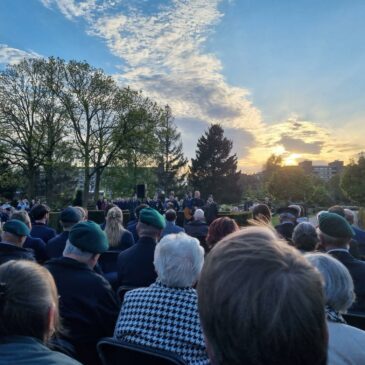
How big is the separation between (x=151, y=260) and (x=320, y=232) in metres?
1.94

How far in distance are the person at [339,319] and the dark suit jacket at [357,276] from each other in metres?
1.55

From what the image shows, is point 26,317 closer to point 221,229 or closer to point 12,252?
point 12,252

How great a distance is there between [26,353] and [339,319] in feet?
5.22

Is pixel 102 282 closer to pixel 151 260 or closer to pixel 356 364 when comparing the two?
pixel 151 260

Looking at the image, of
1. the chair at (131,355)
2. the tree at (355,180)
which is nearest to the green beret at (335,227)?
the chair at (131,355)

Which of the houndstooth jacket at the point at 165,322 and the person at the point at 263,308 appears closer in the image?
the person at the point at 263,308

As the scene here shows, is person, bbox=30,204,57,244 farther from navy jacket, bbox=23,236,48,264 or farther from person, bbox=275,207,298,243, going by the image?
person, bbox=275,207,298,243

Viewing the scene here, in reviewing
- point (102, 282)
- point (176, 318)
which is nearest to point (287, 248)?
point (176, 318)

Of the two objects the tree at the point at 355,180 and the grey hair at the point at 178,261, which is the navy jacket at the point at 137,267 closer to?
the grey hair at the point at 178,261

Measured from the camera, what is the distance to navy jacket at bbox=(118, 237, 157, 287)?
166 inches

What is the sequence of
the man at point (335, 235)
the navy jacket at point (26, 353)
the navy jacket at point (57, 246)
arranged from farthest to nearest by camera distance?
the navy jacket at point (57, 246) < the man at point (335, 235) < the navy jacket at point (26, 353)

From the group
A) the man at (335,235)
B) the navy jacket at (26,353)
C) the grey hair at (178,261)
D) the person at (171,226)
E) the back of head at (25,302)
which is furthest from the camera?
the person at (171,226)

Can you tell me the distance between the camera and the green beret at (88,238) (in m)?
3.26

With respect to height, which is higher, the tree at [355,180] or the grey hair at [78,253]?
the tree at [355,180]
